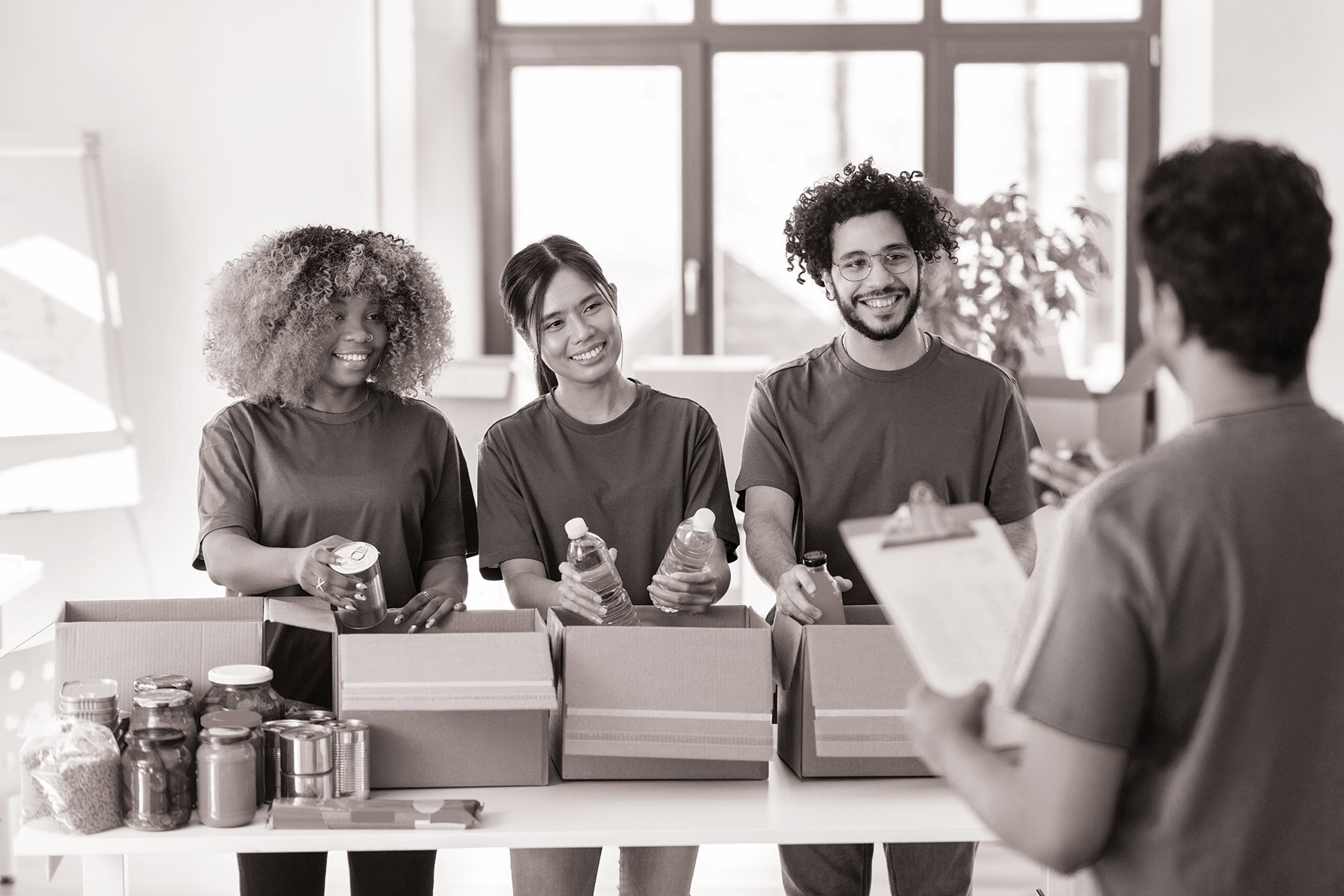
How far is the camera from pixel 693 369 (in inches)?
165

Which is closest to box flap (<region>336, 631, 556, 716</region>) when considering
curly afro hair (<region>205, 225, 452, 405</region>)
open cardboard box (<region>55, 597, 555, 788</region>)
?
open cardboard box (<region>55, 597, 555, 788</region>)

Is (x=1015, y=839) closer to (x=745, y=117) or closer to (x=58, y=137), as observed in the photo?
(x=58, y=137)

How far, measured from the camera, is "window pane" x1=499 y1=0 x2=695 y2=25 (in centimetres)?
493

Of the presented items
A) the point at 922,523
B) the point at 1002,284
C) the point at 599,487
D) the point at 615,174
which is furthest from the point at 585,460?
the point at 615,174

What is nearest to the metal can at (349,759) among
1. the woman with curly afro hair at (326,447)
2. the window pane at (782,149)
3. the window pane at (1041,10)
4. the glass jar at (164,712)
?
the glass jar at (164,712)

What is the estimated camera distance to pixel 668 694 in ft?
5.27

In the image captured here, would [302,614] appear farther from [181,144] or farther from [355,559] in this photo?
[181,144]

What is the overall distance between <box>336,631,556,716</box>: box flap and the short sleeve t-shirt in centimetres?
79

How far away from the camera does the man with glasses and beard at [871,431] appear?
2.01 m

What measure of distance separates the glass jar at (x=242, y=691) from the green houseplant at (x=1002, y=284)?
2.95 m

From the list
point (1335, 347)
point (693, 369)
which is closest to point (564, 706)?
point (693, 369)

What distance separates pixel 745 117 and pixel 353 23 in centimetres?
150

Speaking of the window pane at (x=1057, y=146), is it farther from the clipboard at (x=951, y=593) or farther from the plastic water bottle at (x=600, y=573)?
the clipboard at (x=951, y=593)

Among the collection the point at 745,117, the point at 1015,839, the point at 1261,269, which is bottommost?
the point at 1015,839
